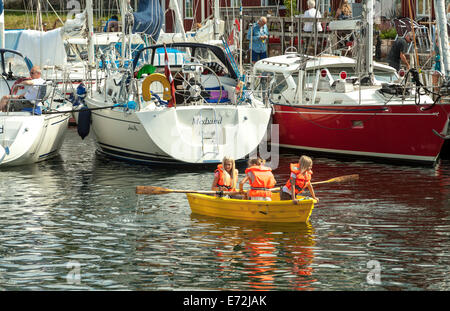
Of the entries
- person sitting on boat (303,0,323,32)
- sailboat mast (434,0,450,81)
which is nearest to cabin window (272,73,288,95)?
sailboat mast (434,0,450,81)

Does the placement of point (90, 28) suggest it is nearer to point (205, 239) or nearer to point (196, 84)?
point (196, 84)

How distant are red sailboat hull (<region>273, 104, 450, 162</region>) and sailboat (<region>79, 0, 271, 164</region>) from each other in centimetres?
209

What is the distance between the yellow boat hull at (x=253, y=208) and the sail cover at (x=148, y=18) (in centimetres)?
1015

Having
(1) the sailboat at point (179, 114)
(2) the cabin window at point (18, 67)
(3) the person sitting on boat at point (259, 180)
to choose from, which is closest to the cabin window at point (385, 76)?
(1) the sailboat at point (179, 114)

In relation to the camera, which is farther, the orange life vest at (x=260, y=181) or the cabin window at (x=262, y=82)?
the cabin window at (x=262, y=82)

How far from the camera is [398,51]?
26.0m

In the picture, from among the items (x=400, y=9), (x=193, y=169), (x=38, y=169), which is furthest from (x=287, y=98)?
(x=400, y=9)

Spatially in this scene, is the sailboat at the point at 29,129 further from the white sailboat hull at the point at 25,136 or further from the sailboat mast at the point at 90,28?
the sailboat mast at the point at 90,28

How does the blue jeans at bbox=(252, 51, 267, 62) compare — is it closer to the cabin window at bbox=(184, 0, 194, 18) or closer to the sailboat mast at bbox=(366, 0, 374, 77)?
the sailboat mast at bbox=(366, 0, 374, 77)

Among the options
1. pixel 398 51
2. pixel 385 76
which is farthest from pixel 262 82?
pixel 398 51

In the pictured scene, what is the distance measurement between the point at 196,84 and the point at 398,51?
25.9ft

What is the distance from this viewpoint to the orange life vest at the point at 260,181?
48.5 ft

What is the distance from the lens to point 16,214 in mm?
15328
